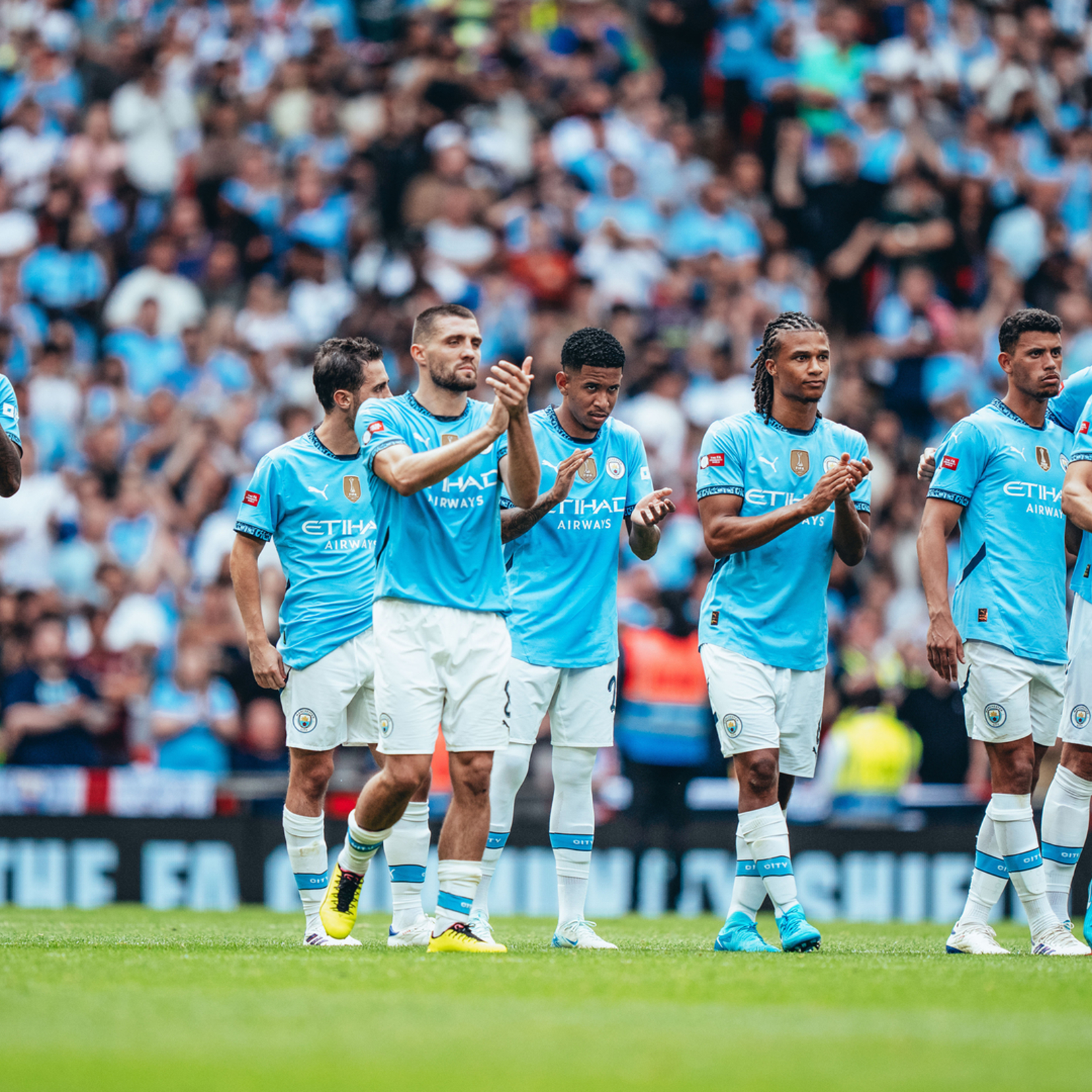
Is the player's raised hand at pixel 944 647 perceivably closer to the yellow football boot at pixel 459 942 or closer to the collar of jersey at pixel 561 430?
the collar of jersey at pixel 561 430

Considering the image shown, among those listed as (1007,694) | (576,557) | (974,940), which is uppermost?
(576,557)

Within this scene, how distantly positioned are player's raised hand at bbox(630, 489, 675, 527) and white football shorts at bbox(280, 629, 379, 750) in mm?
1540

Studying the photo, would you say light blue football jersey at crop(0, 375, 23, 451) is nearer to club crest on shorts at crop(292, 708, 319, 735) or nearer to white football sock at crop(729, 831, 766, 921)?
club crest on shorts at crop(292, 708, 319, 735)

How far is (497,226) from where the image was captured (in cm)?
1870

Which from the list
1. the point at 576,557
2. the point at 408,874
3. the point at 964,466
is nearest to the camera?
the point at 964,466

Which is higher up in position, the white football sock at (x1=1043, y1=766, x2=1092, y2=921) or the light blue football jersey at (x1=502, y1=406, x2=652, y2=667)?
the light blue football jersey at (x1=502, y1=406, x2=652, y2=667)

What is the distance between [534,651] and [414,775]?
4.15 feet

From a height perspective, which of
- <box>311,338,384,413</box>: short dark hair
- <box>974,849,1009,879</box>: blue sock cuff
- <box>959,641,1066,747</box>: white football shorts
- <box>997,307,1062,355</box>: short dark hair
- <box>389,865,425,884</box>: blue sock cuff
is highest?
<box>997,307,1062,355</box>: short dark hair

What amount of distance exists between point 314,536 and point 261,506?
33 cm

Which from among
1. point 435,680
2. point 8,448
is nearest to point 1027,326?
point 435,680

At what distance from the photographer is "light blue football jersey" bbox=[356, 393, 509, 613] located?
25.9 feet

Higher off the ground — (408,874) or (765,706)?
(765,706)

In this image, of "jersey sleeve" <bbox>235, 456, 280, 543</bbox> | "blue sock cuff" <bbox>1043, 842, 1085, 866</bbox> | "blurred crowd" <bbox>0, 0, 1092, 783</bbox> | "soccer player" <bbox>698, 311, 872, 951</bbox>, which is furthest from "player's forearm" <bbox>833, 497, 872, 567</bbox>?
"blurred crowd" <bbox>0, 0, 1092, 783</bbox>

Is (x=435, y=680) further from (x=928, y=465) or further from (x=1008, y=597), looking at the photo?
(x=928, y=465)
